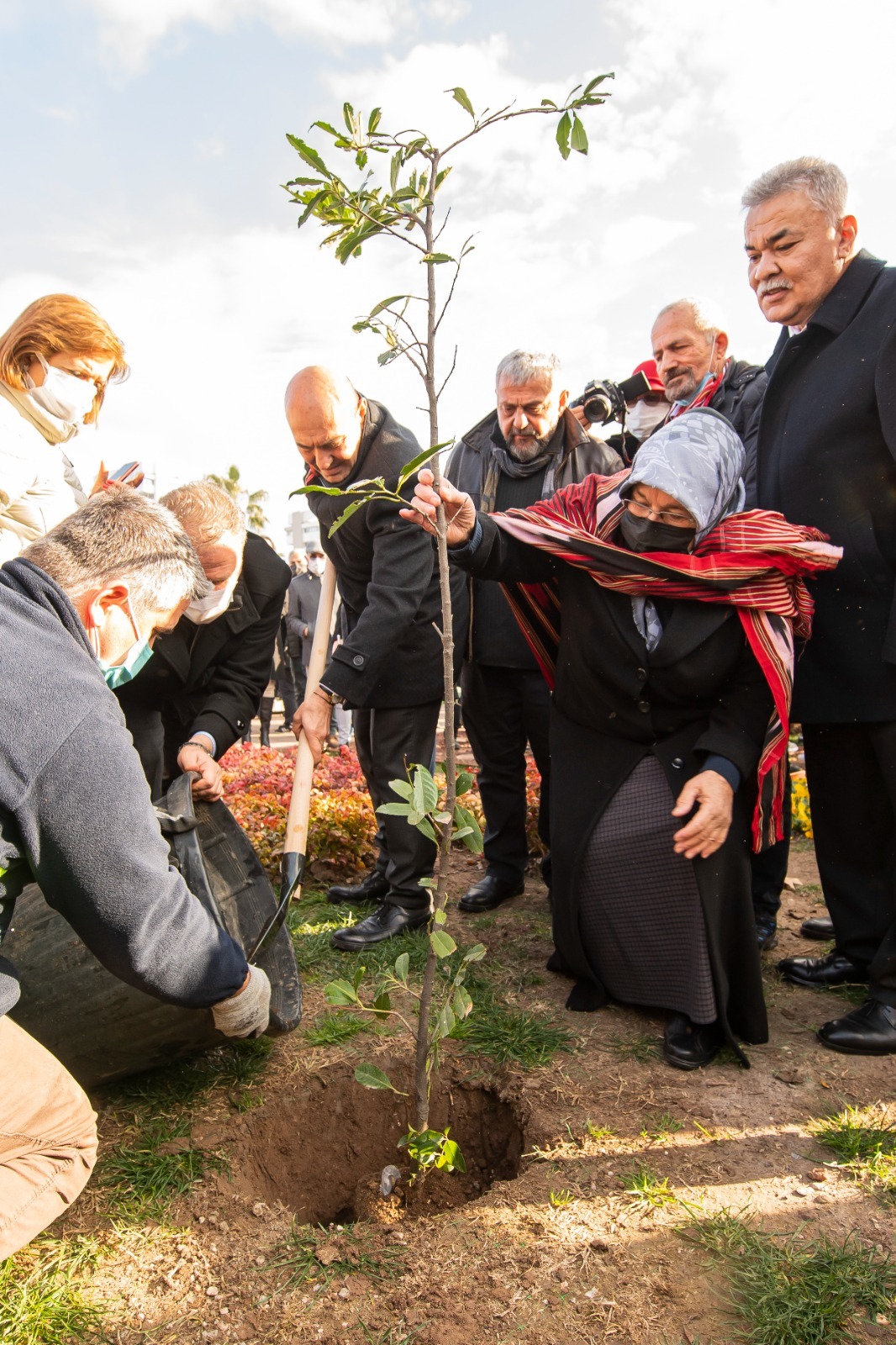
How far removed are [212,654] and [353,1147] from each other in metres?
1.70

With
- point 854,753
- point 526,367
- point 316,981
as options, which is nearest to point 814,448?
point 854,753

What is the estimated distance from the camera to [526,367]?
12.0ft

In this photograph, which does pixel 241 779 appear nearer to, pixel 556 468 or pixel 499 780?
pixel 499 780

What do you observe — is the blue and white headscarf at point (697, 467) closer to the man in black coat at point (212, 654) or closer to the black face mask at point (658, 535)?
the black face mask at point (658, 535)

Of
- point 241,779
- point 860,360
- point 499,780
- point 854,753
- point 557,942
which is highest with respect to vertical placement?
point 860,360

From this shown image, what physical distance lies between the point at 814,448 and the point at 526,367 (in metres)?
1.34

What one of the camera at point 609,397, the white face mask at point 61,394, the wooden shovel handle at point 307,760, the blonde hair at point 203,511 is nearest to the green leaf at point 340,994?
the wooden shovel handle at point 307,760

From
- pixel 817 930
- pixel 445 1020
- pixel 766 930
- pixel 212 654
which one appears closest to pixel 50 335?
pixel 212 654

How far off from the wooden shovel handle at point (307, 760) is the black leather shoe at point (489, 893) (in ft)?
3.30

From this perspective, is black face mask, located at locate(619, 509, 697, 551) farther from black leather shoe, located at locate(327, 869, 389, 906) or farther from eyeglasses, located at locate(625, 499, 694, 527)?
black leather shoe, located at locate(327, 869, 389, 906)

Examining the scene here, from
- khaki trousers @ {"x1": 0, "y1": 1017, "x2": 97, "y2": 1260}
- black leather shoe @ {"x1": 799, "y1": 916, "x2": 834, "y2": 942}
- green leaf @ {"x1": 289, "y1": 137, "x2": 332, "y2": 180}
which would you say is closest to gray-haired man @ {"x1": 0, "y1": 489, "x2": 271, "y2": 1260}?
khaki trousers @ {"x1": 0, "y1": 1017, "x2": 97, "y2": 1260}

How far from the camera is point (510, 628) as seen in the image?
3703 millimetres

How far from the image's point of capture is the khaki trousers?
1658mm

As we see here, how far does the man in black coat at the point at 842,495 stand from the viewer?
264cm
